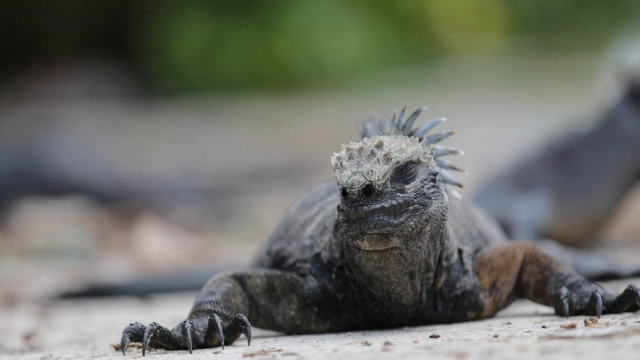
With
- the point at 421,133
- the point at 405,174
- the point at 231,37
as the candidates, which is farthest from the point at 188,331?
the point at 231,37

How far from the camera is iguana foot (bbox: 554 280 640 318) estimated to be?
5.02 meters

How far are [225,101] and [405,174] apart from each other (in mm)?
18591

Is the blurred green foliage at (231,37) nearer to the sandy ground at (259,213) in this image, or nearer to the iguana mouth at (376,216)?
the sandy ground at (259,213)

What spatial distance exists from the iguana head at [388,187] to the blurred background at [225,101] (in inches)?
203

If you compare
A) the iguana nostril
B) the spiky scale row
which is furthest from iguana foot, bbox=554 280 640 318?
the iguana nostril

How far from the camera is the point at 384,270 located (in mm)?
5027

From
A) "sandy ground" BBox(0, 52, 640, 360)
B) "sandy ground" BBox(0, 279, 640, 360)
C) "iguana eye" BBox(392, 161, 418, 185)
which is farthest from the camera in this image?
"iguana eye" BBox(392, 161, 418, 185)

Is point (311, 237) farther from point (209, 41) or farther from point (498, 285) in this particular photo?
point (209, 41)

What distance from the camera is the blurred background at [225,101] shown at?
13.2 m

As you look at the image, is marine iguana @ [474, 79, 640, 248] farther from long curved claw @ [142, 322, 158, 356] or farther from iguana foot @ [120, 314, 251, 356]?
long curved claw @ [142, 322, 158, 356]

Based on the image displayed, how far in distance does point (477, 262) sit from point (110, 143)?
1257 cm

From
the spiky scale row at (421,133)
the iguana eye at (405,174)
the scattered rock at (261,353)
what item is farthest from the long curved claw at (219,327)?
the spiky scale row at (421,133)

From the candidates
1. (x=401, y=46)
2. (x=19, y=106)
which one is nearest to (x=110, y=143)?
(x=19, y=106)

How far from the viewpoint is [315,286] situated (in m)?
5.53
